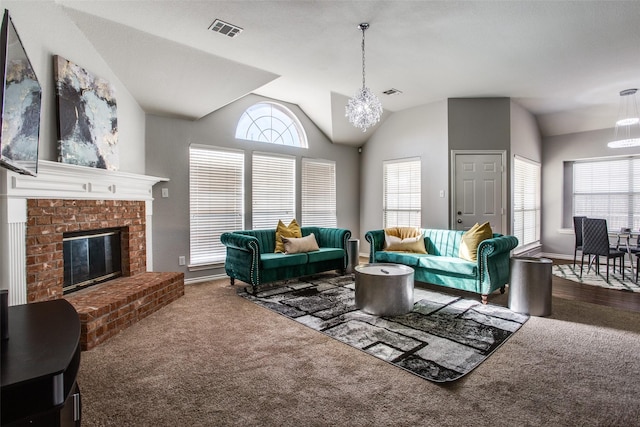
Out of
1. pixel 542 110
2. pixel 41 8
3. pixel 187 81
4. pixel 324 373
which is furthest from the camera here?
pixel 542 110

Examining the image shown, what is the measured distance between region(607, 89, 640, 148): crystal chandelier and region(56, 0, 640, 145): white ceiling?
7.2 inches

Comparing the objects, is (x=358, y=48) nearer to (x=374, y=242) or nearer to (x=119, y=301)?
(x=374, y=242)

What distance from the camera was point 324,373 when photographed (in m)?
2.18

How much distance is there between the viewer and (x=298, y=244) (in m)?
4.57

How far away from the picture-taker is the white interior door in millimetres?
5414

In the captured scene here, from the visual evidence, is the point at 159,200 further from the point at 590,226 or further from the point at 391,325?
the point at 590,226

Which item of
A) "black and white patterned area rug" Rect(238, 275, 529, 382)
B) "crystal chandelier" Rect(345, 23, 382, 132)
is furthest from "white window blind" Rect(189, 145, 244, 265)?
"crystal chandelier" Rect(345, 23, 382, 132)

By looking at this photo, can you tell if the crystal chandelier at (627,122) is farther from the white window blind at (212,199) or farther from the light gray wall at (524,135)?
the white window blind at (212,199)

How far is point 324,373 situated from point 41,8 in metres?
3.58

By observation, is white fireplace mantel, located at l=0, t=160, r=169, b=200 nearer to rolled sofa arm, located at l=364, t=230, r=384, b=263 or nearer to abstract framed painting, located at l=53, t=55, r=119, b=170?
abstract framed painting, located at l=53, t=55, r=119, b=170

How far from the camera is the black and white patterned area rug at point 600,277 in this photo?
4.34m

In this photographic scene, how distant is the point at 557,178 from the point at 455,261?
4.47m

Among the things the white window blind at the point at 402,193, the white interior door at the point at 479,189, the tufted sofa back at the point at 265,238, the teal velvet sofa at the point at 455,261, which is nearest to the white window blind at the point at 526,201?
the white interior door at the point at 479,189

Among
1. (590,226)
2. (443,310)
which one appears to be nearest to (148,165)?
(443,310)
